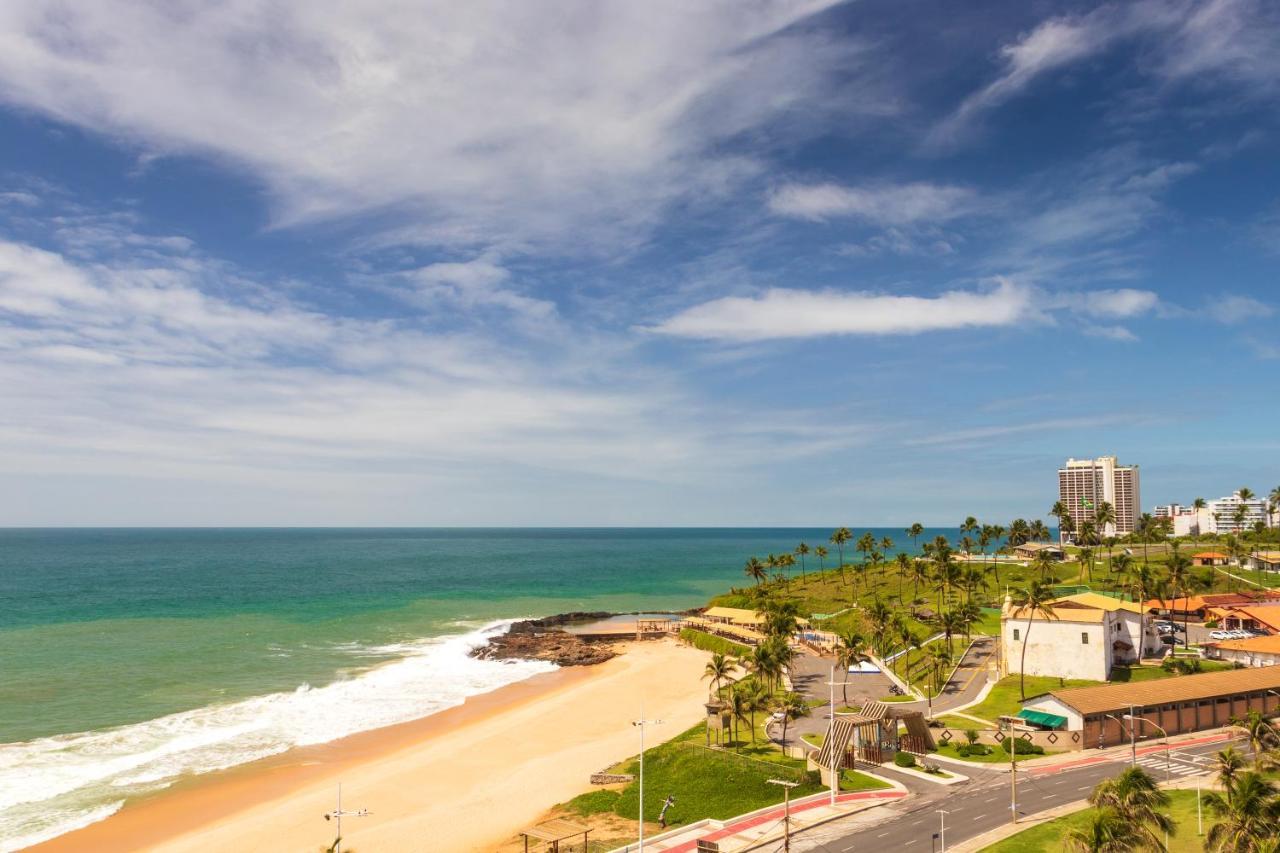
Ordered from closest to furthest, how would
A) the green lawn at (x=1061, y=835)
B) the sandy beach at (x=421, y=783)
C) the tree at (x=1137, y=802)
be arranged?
the tree at (x=1137, y=802), the green lawn at (x=1061, y=835), the sandy beach at (x=421, y=783)

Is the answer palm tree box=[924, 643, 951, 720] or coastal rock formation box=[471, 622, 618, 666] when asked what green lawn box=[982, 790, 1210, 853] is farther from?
coastal rock formation box=[471, 622, 618, 666]

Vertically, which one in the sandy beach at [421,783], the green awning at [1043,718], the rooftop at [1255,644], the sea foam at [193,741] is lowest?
the sandy beach at [421,783]

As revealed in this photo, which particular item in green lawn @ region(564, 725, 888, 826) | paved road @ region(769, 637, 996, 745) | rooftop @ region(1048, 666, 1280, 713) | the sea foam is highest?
rooftop @ region(1048, 666, 1280, 713)

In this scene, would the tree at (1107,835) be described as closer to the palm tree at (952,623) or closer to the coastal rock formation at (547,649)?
the palm tree at (952,623)

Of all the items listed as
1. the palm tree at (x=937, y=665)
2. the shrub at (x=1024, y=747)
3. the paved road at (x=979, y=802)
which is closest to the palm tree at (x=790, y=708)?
the palm tree at (x=937, y=665)

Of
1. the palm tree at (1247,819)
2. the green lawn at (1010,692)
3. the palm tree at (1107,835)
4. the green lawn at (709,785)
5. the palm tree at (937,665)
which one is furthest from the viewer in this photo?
the palm tree at (937,665)

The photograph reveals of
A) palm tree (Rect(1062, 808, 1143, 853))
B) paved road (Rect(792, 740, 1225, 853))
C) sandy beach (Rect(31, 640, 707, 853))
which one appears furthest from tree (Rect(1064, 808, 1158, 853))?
sandy beach (Rect(31, 640, 707, 853))

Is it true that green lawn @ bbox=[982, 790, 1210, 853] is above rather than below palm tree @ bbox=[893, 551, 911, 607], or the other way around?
below
